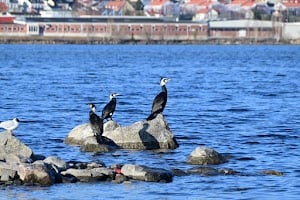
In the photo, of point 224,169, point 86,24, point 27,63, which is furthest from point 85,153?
point 86,24

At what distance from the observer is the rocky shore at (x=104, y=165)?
20.5m

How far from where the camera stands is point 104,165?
22531 mm

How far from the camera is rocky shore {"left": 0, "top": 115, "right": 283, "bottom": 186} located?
20531 millimetres

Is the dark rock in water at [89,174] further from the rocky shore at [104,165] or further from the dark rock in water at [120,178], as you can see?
the dark rock in water at [120,178]

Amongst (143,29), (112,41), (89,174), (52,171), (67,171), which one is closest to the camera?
(52,171)

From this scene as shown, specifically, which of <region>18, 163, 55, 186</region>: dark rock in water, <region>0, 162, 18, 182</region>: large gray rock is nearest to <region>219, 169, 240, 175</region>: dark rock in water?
<region>18, 163, 55, 186</region>: dark rock in water

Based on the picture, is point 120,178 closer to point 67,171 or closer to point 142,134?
point 67,171

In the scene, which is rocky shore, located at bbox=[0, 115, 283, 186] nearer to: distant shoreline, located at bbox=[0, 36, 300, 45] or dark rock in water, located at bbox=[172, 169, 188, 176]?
dark rock in water, located at bbox=[172, 169, 188, 176]

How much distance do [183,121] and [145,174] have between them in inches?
522

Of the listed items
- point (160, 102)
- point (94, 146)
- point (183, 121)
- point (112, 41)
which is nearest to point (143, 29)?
point (112, 41)

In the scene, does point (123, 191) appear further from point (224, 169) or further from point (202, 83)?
point (202, 83)

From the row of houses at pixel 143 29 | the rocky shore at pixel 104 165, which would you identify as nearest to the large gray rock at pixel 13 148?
the rocky shore at pixel 104 165

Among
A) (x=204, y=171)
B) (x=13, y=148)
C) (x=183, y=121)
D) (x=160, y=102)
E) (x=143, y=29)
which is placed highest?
(x=160, y=102)

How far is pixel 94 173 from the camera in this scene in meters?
21.1
